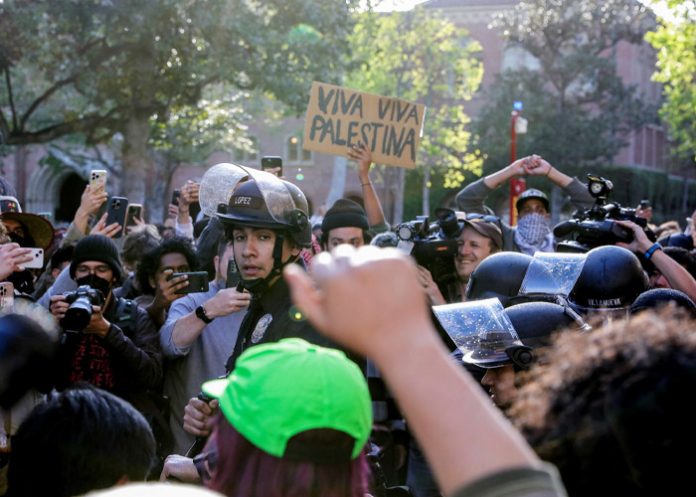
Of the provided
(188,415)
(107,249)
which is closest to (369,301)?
(188,415)

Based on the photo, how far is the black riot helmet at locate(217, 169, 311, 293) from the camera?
4.14m

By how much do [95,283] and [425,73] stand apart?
1217 inches

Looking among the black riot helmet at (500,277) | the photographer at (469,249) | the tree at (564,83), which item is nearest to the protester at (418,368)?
the black riot helmet at (500,277)

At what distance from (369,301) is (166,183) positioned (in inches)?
1469

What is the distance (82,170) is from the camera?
39.3 m

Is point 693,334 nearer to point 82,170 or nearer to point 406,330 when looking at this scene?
point 406,330

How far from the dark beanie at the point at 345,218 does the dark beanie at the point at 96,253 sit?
1.31m

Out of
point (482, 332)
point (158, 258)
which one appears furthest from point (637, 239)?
point (158, 258)

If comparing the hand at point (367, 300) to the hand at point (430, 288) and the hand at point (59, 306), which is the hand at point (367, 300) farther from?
the hand at point (430, 288)

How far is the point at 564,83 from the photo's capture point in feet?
125

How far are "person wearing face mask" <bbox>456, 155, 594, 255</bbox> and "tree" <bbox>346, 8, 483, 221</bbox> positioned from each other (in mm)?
25886

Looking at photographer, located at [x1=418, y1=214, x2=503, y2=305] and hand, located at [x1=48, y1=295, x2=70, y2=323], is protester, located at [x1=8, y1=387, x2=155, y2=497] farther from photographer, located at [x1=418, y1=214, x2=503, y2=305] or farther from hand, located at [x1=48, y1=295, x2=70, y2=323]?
photographer, located at [x1=418, y1=214, x2=503, y2=305]

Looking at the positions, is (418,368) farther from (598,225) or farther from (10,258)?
(598,225)

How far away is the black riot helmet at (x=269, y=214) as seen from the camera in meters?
4.14
